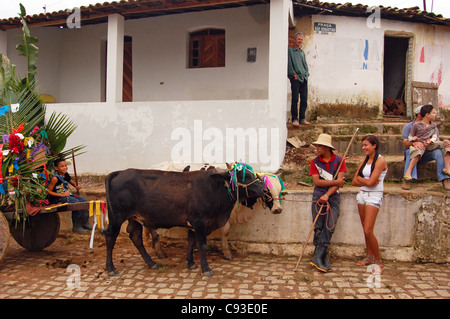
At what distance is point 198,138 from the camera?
788cm

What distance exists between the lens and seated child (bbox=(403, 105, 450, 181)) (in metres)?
6.25

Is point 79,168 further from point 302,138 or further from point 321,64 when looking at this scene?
point 321,64

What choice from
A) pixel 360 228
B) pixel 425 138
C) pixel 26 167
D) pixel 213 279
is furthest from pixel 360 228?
pixel 26 167

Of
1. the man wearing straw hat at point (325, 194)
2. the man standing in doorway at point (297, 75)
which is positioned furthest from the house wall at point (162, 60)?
the man wearing straw hat at point (325, 194)

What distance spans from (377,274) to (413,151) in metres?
2.29

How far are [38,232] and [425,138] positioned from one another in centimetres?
657

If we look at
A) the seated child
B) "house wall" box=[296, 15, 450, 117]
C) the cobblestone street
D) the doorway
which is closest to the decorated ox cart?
the cobblestone street

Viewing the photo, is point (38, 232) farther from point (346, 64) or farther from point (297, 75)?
point (346, 64)

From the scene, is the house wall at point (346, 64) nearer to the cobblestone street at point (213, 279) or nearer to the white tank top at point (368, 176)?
the white tank top at point (368, 176)

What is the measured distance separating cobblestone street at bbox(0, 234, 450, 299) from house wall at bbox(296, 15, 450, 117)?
5.47m

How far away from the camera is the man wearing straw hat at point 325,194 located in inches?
208

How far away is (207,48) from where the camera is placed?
10.9 m

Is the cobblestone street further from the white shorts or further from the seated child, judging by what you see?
the seated child

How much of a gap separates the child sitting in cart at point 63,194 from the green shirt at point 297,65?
531cm
